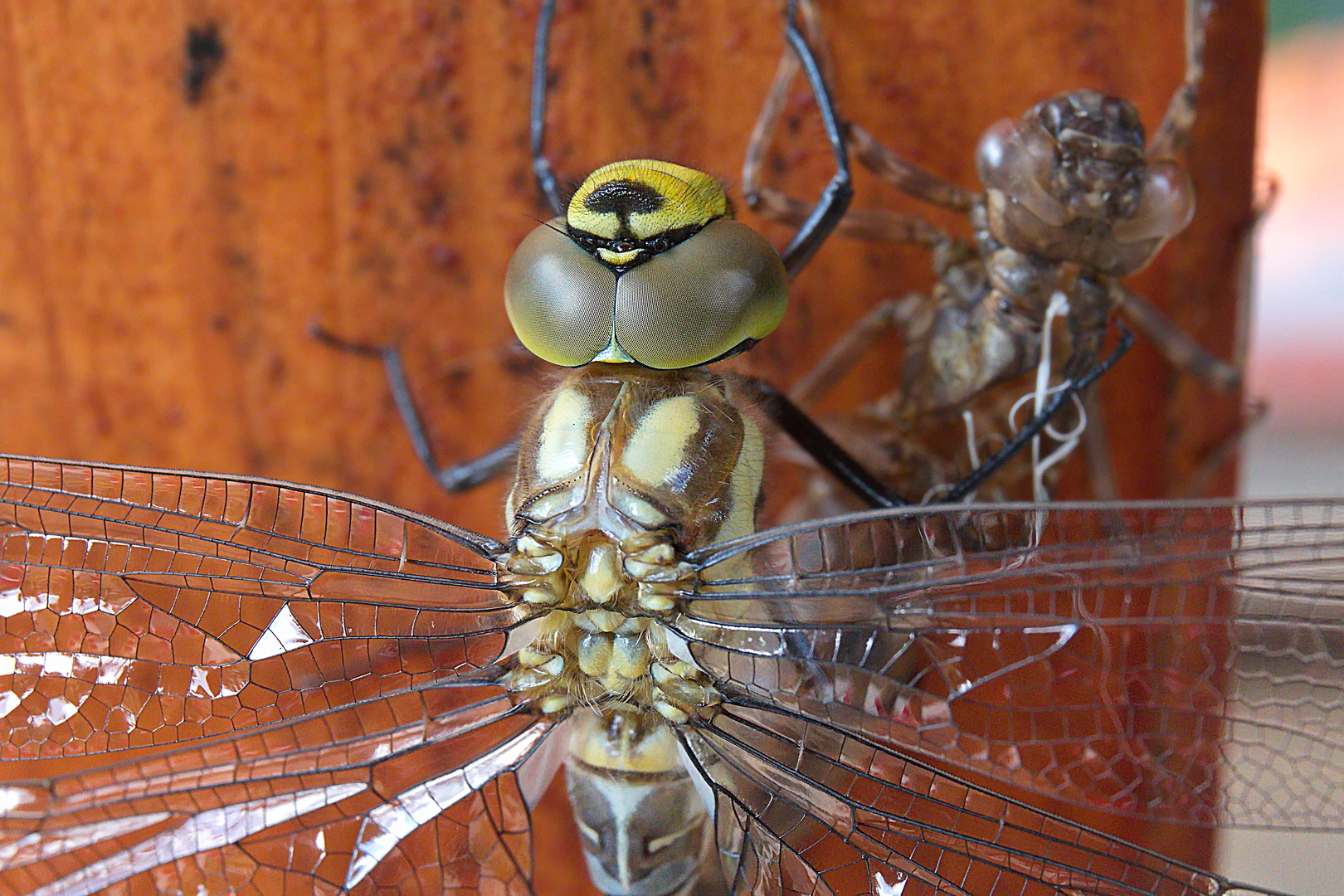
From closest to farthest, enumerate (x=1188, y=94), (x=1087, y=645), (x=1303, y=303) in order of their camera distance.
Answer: (x=1087, y=645) < (x=1188, y=94) < (x=1303, y=303)

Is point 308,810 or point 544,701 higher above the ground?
point 544,701

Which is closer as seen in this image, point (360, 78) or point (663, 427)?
point (663, 427)

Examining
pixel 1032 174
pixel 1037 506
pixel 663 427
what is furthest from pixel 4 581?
pixel 1032 174

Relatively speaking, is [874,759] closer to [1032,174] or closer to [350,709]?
[350,709]

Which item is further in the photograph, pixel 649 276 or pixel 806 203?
pixel 806 203

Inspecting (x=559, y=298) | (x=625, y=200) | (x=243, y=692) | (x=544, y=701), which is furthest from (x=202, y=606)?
(x=625, y=200)

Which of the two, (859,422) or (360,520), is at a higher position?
(859,422)

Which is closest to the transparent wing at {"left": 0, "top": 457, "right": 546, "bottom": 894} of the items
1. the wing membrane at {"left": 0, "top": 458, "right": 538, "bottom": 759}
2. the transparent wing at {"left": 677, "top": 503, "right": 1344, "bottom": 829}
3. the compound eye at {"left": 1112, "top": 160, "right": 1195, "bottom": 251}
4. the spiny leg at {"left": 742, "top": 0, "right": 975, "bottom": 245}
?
the wing membrane at {"left": 0, "top": 458, "right": 538, "bottom": 759}

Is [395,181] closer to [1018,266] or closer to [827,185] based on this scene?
[827,185]
